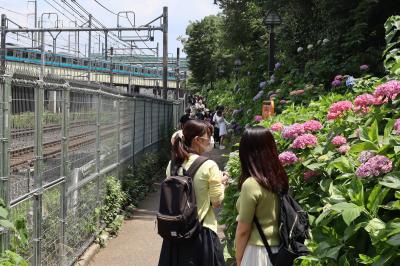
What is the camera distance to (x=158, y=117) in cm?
1562

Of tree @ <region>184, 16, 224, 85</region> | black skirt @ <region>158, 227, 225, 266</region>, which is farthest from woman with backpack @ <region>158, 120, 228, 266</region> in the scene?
tree @ <region>184, 16, 224, 85</region>

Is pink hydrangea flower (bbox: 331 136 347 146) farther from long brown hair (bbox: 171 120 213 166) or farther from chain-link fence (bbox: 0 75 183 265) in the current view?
chain-link fence (bbox: 0 75 183 265)

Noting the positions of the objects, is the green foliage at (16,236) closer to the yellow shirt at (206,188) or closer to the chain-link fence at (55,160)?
the chain-link fence at (55,160)

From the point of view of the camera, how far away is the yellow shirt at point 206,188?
374cm

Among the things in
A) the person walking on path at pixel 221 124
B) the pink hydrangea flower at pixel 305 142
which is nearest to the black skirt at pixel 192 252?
the pink hydrangea flower at pixel 305 142

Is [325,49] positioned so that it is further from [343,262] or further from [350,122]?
[343,262]

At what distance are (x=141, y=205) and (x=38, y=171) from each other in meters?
5.30

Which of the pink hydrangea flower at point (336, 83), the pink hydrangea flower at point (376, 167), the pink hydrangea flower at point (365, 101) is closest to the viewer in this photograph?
the pink hydrangea flower at point (376, 167)

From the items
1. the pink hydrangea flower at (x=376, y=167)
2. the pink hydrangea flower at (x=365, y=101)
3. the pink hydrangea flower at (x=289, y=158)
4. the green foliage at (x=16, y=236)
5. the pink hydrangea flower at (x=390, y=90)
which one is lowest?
the green foliage at (x=16, y=236)

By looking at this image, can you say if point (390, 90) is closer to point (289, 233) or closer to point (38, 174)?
point (289, 233)

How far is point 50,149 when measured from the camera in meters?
4.78

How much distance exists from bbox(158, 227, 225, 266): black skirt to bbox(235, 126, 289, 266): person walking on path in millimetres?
652

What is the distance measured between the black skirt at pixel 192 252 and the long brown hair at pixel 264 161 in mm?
888

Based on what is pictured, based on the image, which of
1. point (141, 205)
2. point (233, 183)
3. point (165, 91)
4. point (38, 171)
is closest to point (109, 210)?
point (141, 205)
